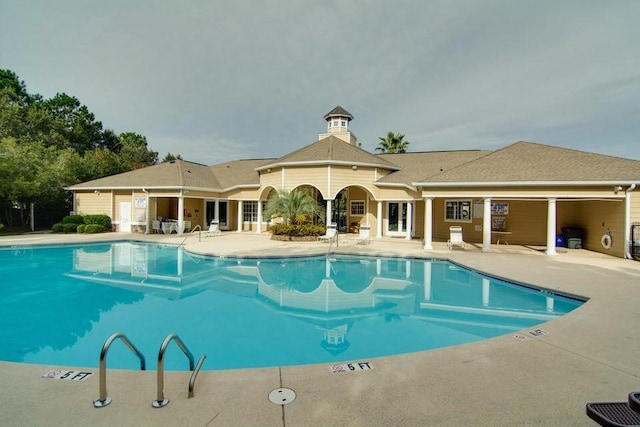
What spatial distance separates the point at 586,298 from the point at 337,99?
76.3 ft

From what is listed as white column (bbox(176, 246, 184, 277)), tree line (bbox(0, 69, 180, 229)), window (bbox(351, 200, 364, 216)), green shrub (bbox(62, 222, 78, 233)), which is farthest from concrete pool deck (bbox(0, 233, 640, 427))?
tree line (bbox(0, 69, 180, 229))

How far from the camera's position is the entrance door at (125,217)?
20.8m

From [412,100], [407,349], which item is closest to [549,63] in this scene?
[412,100]

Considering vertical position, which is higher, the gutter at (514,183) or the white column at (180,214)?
the gutter at (514,183)

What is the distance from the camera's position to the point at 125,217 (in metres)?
→ 20.9

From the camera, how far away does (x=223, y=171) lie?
25.9m

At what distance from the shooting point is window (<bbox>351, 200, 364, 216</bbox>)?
67.3 feet

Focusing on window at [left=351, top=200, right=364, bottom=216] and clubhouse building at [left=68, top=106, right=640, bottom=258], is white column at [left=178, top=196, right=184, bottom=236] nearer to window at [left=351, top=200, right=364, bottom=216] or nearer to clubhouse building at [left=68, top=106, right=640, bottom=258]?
clubhouse building at [left=68, top=106, right=640, bottom=258]

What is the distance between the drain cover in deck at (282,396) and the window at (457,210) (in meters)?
17.0

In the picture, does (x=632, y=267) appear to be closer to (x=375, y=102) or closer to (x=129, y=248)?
(x=375, y=102)

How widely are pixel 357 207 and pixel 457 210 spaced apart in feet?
20.5

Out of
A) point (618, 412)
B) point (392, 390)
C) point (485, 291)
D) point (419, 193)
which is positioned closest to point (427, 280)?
point (485, 291)

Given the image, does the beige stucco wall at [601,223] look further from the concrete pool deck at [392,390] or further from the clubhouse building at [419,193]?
the concrete pool deck at [392,390]

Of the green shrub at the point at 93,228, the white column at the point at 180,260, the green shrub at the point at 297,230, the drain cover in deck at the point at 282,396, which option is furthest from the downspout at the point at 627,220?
the green shrub at the point at 93,228
